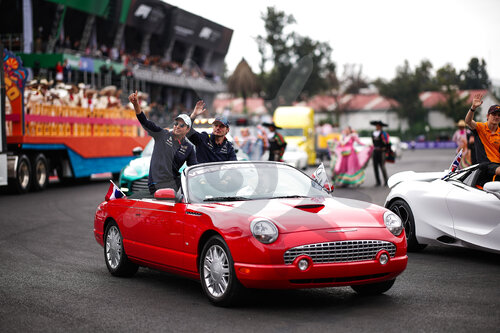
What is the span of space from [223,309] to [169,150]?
3.18 m

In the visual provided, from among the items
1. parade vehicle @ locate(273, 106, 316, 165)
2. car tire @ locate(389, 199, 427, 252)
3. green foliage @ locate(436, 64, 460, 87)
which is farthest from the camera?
green foliage @ locate(436, 64, 460, 87)

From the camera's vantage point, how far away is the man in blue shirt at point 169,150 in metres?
9.31

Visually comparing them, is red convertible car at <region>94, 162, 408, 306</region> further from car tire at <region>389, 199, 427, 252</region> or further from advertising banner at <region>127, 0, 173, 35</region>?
advertising banner at <region>127, 0, 173, 35</region>

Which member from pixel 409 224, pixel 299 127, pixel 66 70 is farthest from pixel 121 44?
pixel 409 224

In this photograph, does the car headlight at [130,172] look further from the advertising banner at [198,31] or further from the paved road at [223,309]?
the advertising banner at [198,31]

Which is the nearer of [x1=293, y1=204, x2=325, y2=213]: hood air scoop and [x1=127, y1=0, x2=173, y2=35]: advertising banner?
[x1=293, y1=204, x2=325, y2=213]: hood air scoop

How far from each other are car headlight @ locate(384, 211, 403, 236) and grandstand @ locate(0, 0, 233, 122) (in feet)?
85.5

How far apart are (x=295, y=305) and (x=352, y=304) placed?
492mm

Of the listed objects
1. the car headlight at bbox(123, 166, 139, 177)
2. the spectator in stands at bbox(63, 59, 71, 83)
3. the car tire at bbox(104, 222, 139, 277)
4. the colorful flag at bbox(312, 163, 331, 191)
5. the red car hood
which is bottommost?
the car headlight at bbox(123, 166, 139, 177)

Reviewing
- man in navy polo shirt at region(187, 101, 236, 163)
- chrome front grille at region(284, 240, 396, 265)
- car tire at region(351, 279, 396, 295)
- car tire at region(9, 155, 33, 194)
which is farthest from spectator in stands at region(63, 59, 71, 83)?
chrome front grille at region(284, 240, 396, 265)

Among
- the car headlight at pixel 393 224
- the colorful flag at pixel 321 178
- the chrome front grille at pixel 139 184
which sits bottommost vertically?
the chrome front grille at pixel 139 184

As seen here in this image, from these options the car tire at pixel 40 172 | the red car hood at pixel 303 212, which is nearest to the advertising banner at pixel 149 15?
the car tire at pixel 40 172

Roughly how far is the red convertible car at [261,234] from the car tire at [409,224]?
2.38 metres

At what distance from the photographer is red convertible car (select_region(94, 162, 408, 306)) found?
6344mm
